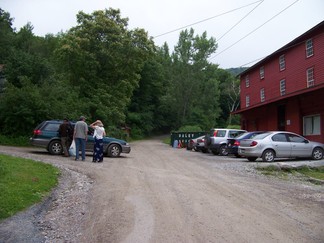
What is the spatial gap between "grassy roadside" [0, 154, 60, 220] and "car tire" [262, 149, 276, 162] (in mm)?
10104

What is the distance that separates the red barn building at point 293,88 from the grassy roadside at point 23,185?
16.4 meters

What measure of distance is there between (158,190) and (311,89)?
16.6m

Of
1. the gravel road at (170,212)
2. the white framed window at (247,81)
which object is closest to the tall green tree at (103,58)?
the white framed window at (247,81)

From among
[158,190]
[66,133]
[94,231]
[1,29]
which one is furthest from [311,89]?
[1,29]

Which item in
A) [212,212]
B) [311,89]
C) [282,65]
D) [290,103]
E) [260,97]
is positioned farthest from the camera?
[260,97]

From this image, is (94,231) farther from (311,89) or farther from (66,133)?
(311,89)

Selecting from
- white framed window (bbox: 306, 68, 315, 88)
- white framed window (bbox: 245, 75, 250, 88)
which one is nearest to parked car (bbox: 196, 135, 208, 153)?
white framed window (bbox: 306, 68, 315, 88)

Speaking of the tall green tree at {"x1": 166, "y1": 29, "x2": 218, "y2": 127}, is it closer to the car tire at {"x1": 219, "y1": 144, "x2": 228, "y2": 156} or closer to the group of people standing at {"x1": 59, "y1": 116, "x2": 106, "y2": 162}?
the car tire at {"x1": 219, "y1": 144, "x2": 228, "y2": 156}

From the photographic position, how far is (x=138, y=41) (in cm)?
4009

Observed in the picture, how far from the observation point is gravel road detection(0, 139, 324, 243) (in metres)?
6.43

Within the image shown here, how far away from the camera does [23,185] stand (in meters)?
9.56

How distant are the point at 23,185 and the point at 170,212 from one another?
3799 millimetres

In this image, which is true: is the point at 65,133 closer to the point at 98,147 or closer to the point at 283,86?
the point at 98,147

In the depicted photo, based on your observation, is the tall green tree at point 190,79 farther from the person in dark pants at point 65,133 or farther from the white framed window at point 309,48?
the person in dark pants at point 65,133
